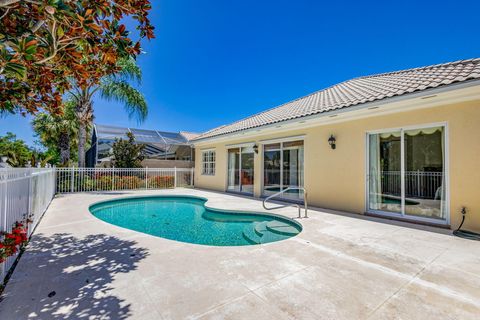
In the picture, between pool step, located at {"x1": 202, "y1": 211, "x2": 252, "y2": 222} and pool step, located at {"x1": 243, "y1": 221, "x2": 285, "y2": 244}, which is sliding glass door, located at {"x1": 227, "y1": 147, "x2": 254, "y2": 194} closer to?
pool step, located at {"x1": 202, "y1": 211, "x2": 252, "y2": 222}

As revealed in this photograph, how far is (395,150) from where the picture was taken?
7387 millimetres

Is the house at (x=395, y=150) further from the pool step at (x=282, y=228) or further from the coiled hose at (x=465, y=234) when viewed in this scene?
the pool step at (x=282, y=228)

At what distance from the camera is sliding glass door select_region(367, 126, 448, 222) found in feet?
21.5

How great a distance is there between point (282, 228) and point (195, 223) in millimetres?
3343

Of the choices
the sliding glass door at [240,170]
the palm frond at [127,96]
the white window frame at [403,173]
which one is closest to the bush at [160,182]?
the palm frond at [127,96]

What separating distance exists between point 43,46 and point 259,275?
15.9 ft

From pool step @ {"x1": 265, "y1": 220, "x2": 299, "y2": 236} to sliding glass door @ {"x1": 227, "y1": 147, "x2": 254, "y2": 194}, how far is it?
241 inches

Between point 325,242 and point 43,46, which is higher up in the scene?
point 43,46

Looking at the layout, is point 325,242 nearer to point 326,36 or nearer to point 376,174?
point 376,174

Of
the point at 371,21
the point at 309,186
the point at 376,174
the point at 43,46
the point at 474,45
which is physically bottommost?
the point at 309,186

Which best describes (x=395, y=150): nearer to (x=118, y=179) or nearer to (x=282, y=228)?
(x=282, y=228)

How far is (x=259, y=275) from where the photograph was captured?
3.58 meters

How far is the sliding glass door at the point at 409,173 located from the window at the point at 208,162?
1135cm

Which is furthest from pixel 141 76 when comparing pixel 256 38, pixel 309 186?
pixel 309 186
